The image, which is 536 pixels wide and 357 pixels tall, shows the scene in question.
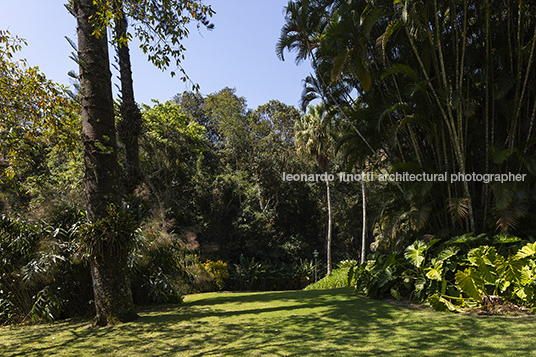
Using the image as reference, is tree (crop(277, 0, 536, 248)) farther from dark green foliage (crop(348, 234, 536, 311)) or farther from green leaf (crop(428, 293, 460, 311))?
green leaf (crop(428, 293, 460, 311))

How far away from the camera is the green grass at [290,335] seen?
3.86m

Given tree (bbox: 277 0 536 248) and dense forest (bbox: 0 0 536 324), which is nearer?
dense forest (bbox: 0 0 536 324)

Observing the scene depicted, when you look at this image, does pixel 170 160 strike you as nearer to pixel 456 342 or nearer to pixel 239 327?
pixel 239 327

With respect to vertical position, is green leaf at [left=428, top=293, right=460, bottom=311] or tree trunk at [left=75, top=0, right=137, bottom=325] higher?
tree trunk at [left=75, top=0, right=137, bottom=325]

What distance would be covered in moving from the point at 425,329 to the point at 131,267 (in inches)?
200

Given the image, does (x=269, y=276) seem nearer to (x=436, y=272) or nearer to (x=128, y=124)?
(x=128, y=124)

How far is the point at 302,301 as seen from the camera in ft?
23.2

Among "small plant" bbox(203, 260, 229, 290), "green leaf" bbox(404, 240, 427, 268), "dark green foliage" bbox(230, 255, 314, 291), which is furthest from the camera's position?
"dark green foliage" bbox(230, 255, 314, 291)

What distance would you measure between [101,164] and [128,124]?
4.84m

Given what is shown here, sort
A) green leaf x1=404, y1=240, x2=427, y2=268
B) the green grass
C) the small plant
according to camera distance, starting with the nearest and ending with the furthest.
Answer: the green grass
green leaf x1=404, y1=240, x2=427, y2=268
the small plant

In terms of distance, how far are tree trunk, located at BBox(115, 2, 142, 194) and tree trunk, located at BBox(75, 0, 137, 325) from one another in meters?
4.00

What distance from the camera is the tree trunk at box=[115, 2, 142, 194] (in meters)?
9.87

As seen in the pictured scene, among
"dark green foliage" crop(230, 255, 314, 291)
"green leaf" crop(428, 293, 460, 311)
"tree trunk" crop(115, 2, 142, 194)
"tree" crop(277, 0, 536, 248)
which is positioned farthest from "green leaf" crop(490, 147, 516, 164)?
"dark green foliage" crop(230, 255, 314, 291)

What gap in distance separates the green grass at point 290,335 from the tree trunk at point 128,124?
4.73 meters
